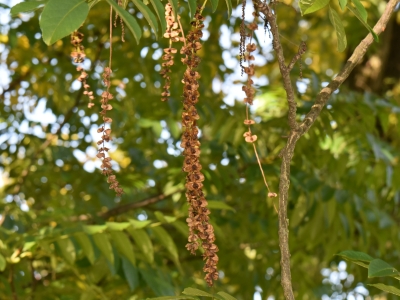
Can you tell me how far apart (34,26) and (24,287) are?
3.76ft

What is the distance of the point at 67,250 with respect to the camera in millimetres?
2012

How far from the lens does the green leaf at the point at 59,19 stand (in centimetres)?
99

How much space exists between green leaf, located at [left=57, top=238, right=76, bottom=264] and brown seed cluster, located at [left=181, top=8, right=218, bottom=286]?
865 millimetres

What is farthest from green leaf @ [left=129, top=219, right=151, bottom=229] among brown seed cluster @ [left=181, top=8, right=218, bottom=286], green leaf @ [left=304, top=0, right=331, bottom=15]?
green leaf @ [left=304, top=0, right=331, bottom=15]

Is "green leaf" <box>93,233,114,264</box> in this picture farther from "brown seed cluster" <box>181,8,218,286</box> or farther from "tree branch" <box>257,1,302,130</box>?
"tree branch" <box>257,1,302,130</box>

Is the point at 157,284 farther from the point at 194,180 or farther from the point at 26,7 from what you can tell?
the point at 26,7

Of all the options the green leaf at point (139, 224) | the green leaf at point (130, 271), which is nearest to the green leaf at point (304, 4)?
the green leaf at point (139, 224)

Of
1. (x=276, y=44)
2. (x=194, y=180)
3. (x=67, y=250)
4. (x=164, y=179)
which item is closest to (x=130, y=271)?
(x=67, y=250)

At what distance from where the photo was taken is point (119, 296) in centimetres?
258

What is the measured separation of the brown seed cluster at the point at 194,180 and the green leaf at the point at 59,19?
0.27 meters

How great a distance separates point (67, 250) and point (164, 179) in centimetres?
82

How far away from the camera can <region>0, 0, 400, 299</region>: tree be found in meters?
2.17

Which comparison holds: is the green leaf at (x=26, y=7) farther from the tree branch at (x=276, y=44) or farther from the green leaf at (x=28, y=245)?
the green leaf at (x=28, y=245)

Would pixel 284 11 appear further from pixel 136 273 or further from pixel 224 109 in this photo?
pixel 136 273
